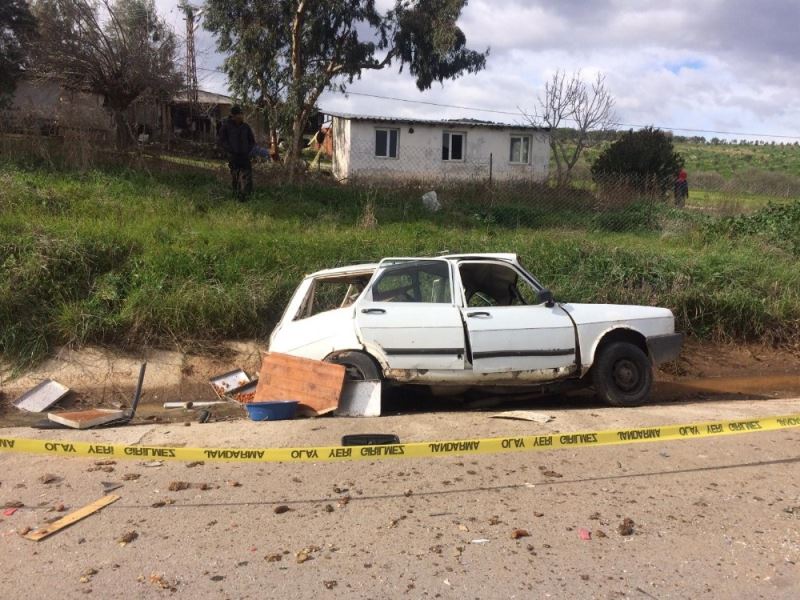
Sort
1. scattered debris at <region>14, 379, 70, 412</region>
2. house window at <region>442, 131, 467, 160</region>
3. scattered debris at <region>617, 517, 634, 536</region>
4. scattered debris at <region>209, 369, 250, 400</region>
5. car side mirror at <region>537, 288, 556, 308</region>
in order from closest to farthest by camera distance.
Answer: scattered debris at <region>617, 517, 634, 536</region>, car side mirror at <region>537, 288, 556, 308</region>, scattered debris at <region>14, 379, 70, 412</region>, scattered debris at <region>209, 369, 250, 400</region>, house window at <region>442, 131, 467, 160</region>

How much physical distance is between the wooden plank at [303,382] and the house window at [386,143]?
21.0m

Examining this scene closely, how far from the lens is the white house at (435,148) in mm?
26406

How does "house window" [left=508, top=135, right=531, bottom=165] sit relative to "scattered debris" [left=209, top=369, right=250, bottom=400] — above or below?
above

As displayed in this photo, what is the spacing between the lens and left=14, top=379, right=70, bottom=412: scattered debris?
7.62 metres

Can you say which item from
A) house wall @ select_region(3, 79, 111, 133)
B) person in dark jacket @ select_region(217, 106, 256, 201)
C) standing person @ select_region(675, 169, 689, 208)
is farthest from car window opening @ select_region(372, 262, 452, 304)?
standing person @ select_region(675, 169, 689, 208)

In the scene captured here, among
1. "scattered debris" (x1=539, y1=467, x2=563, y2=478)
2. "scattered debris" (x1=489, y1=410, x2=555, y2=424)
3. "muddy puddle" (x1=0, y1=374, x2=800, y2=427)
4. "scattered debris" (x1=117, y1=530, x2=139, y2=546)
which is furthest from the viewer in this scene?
"muddy puddle" (x1=0, y1=374, x2=800, y2=427)

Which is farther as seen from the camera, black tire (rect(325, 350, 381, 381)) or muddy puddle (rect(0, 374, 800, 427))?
muddy puddle (rect(0, 374, 800, 427))

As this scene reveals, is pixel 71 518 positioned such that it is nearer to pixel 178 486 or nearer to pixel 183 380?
pixel 178 486

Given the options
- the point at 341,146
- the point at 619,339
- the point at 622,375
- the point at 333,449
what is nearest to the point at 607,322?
the point at 619,339

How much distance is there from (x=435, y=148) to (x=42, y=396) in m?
21.3

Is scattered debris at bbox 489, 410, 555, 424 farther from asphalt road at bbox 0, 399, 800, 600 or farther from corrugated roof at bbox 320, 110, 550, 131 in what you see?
corrugated roof at bbox 320, 110, 550, 131

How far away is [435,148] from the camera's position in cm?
2723

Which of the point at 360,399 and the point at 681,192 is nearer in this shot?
the point at 360,399

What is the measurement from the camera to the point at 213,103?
26.9 meters
